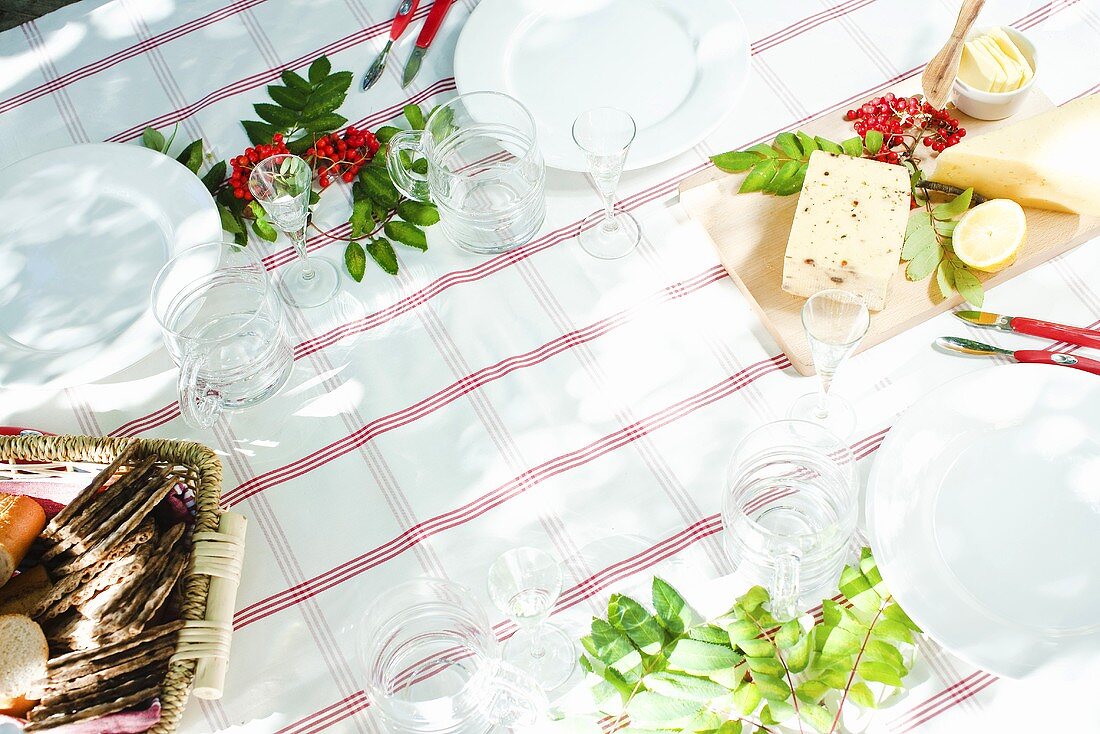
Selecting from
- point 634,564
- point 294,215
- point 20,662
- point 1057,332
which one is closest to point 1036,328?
point 1057,332

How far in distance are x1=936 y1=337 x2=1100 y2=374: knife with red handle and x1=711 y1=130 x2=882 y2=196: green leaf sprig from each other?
301 millimetres

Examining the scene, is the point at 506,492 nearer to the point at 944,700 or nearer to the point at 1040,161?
the point at 944,700

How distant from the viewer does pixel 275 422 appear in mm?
1313

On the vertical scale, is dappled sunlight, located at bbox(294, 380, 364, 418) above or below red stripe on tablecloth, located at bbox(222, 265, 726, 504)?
above

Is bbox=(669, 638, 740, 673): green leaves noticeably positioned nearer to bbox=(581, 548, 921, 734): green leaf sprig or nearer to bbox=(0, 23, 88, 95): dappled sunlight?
bbox=(581, 548, 921, 734): green leaf sprig

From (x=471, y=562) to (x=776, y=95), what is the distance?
0.84 meters

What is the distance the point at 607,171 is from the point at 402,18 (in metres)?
0.55

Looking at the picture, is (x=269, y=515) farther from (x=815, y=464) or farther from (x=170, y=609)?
(x=815, y=464)

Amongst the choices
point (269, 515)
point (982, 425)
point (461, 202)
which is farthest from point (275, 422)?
point (982, 425)

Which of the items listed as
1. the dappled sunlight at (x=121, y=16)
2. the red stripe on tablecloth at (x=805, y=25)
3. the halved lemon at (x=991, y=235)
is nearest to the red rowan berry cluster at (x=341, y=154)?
the dappled sunlight at (x=121, y=16)

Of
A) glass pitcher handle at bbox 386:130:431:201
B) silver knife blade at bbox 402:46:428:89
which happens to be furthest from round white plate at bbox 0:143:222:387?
silver knife blade at bbox 402:46:428:89

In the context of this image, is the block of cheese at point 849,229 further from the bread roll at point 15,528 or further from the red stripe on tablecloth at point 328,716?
the bread roll at point 15,528

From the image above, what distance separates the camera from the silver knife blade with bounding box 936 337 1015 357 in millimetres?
1261

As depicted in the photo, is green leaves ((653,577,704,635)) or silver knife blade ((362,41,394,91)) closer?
green leaves ((653,577,704,635))
